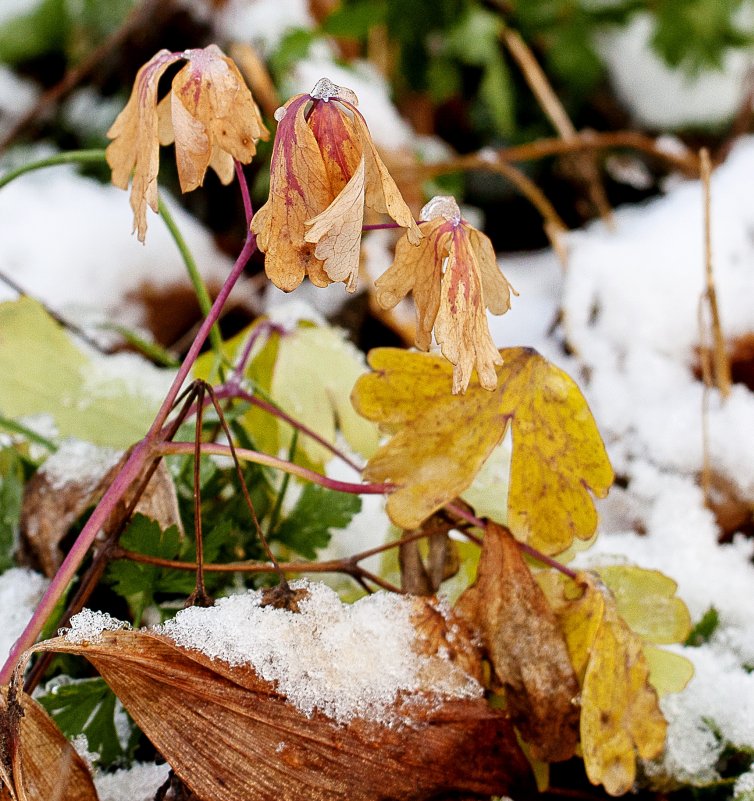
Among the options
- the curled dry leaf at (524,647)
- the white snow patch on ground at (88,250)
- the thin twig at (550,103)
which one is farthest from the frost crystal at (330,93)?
the thin twig at (550,103)

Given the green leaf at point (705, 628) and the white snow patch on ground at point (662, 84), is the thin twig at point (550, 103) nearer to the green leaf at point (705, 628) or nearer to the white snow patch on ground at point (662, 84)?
the white snow patch on ground at point (662, 84)

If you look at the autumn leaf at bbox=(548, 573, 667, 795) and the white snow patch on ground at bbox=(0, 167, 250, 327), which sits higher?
the white snow patch on ground at bbox=(0, 167, 250, 327)

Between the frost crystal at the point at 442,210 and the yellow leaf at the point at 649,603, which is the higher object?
the frost crystal at the point at 442,210

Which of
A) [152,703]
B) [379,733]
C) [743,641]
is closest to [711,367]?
[743,641]

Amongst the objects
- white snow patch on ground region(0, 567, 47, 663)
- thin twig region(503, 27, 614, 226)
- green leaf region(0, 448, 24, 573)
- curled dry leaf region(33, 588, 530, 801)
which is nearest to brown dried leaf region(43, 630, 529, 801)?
curled dry leaf region(33, 588, 530, 801)

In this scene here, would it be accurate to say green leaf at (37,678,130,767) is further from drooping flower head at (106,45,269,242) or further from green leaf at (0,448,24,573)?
drooping flower head at (106,45,269,242)

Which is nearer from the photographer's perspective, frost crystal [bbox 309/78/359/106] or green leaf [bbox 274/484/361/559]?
frost crystal [bbox 309/78/359/106]
